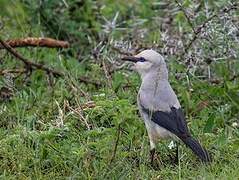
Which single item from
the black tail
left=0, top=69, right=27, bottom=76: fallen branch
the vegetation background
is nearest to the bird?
the black tail

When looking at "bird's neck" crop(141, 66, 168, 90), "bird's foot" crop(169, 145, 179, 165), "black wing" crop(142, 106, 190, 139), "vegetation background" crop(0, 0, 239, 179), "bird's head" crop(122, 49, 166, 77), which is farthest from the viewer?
"bird's head" crop(122, 49, 166, 77)

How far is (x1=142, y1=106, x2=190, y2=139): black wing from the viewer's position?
5.38m

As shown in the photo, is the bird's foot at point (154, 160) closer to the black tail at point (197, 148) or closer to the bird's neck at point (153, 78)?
the black tail at point (197, 148)

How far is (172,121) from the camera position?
17.9 feet

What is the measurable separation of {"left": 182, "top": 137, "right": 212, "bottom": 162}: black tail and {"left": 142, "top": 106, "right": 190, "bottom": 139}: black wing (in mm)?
40

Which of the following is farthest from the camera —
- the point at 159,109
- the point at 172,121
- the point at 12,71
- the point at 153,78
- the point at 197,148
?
the point at 12,71

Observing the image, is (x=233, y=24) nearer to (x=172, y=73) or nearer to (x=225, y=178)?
(x=172, y=73)

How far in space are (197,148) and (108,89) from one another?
1.28 metres

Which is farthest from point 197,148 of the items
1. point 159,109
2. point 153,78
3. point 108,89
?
point 108,89

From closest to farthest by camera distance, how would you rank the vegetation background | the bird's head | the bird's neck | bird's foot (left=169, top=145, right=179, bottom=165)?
the vegetation background → bird's foot (left=169, top=145, right=179, bottom=165) → the bird's neck → the bird's head

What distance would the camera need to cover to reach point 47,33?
27.0 ft

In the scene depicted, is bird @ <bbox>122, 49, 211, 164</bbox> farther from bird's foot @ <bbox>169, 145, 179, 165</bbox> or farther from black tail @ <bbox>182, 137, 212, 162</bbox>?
bird's foot @ <bbox>169, 145, 179, 165</bbox>

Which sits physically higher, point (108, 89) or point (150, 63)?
point (150, 63)

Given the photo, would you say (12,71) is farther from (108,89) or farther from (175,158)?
(175,158)
